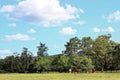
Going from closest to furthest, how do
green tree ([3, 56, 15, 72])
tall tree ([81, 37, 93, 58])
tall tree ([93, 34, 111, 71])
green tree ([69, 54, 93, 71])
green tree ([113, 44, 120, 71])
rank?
green tree ([113, 44, 120, 71]) → green tree ([69, 54, 93, 71]) → tall tree ([93, 34, 111, 71]) → tall tree ([81, 37, 93, 58]) → green tree ([3, 56, 15, 72])

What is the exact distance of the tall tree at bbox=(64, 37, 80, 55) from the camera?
438 feet

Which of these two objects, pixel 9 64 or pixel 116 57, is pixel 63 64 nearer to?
pixel 116 57

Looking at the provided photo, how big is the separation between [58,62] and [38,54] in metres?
30.4

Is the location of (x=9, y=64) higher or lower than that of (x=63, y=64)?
higher

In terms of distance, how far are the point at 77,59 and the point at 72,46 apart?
50.7ft

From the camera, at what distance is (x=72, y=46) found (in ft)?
439

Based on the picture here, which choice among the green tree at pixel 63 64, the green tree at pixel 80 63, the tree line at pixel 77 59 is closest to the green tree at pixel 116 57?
the tree line at pixel 77 59

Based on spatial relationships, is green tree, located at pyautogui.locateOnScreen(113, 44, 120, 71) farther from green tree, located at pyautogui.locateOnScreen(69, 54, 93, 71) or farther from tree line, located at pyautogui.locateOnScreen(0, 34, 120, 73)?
green tree, located at pyautogui.locateOnScreen(69, 54, 93, 71)

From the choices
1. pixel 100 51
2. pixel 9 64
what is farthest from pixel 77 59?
pixel 9 64

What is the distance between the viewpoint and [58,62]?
404 feet

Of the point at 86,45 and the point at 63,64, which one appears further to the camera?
the point at 86,45

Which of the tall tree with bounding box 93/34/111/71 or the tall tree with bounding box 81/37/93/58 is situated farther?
the tall tree with bounding box 81/37/93/58

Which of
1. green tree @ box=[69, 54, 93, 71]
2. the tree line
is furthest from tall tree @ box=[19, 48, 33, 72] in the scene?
green tree @ box=[69, 54, 93, 71]

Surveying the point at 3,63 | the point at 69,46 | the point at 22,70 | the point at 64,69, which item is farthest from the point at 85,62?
the point at 3,63
